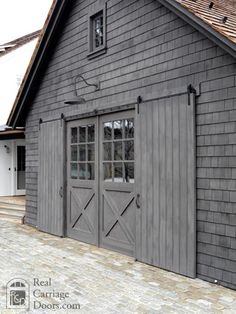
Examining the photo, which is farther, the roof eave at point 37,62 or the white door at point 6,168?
the white door at point 6,168

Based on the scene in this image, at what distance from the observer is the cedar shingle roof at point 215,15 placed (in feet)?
15.0

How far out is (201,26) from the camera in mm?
4738

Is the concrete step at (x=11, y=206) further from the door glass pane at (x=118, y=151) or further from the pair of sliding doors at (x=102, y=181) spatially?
the door glass pane at (x=118, y=151)

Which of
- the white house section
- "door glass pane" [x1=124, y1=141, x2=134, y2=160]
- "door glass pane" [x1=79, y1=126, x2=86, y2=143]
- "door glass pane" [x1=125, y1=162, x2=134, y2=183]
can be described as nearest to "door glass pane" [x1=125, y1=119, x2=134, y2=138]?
"door glass pane" [x1=124, y1=141, x2=134, y2=160]

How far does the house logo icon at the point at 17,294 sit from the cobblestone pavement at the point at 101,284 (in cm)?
6

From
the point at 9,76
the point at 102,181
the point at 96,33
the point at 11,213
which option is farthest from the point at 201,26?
the point at 9,76

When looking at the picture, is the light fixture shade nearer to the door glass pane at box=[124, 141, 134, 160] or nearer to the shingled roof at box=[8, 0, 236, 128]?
the door glass pane at box=[124, 141, 134, 160]

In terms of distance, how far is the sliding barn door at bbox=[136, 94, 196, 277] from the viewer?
5.09 meters

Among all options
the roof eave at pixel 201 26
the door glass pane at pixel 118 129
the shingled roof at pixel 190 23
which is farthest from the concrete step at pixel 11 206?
the roof eave at pixel 201 26

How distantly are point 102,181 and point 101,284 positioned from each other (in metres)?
2.26

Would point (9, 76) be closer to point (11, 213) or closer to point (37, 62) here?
point (11, 213)

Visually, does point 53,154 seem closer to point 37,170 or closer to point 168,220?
point 37,170

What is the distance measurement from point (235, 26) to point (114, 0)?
236 cm

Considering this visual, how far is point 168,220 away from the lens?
5375 millimetres
